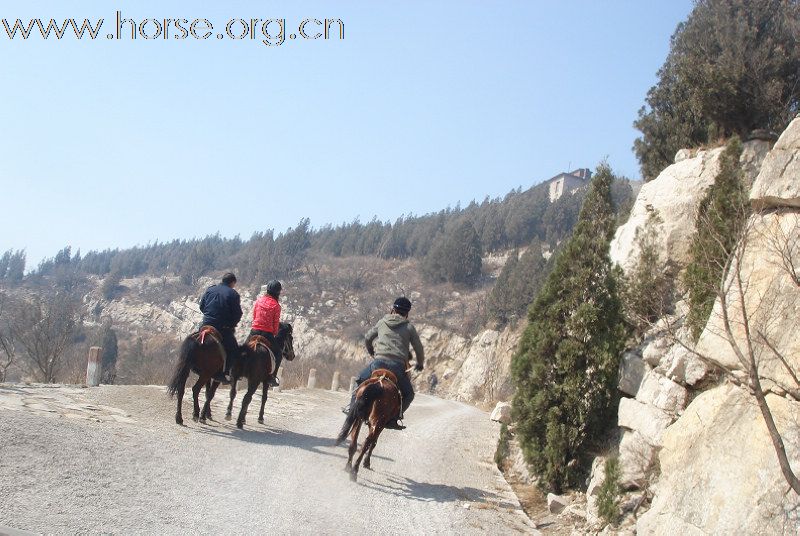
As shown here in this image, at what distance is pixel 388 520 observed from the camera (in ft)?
21.2

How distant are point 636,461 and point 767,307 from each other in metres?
2.52

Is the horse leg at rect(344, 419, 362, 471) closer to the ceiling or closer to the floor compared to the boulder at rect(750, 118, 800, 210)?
closer to the floor

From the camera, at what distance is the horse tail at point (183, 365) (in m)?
9.55

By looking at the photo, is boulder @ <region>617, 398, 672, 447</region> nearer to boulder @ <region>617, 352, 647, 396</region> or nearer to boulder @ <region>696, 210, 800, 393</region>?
boulder @ <region>617, 352, 647, 396</region>

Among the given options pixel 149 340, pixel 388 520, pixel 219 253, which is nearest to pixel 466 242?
pixel 149 340

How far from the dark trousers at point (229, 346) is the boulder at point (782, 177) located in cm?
783

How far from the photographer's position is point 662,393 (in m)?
7.50

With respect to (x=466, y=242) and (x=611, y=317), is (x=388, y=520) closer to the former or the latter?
(x=611, y=317)

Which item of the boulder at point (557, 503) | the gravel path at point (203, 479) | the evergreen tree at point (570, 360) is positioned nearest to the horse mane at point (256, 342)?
the gravel path at point (203, 479)

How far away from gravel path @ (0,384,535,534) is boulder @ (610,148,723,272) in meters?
5.02

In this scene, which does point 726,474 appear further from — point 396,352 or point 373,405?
point 396,352

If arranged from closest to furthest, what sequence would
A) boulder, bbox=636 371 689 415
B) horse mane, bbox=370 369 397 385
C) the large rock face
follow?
the large rock face
boulder, bbox=636 371 689 415
horse mane, bbox=370 369 397 385

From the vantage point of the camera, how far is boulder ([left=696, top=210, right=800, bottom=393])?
522 centimetres

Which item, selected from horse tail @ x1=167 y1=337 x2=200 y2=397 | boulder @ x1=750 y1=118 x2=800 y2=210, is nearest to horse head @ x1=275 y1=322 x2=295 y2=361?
horse tail @ x1=167 y1=337 x2=200 y2=397
